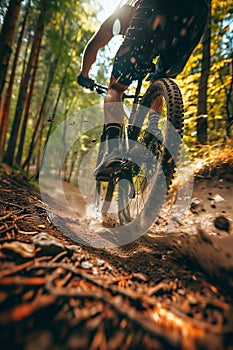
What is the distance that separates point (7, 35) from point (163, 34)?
13.1 ft

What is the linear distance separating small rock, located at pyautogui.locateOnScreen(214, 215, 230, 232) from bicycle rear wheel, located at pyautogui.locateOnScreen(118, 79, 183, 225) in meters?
0.48

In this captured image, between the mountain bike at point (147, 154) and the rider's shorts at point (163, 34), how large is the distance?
11.0 inches

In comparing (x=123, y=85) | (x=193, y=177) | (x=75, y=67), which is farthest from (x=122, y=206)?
(x=75, y=67)

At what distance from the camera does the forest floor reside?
0.59 metres

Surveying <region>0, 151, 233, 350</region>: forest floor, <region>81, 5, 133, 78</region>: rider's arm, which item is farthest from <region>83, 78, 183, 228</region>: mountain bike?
<region>81, 5, 133, 78</region>: rider's arm

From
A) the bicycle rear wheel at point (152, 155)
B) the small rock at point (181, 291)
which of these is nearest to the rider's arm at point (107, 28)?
the bicycle rear wheel at point (152, 155)

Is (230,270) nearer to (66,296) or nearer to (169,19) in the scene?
(66,296)

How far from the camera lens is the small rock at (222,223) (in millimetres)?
1400

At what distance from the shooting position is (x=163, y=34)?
5.62 ft

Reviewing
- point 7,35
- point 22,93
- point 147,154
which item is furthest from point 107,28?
point 22,93

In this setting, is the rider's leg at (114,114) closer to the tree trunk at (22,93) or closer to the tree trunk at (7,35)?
the tree trunk at (7,35)

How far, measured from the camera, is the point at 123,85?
2.54 m

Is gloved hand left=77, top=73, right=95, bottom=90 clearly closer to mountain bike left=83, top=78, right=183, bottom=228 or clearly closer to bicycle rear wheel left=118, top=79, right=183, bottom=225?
mountain bike left=83, top=78, right=183, bottom=228

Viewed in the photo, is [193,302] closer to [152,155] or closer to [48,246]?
[48,246]
